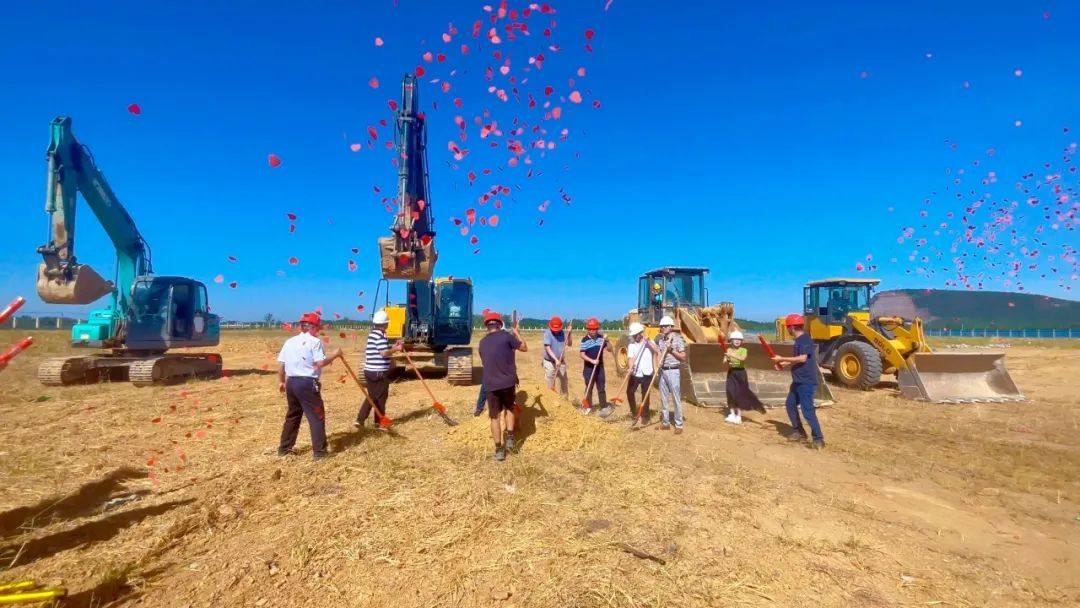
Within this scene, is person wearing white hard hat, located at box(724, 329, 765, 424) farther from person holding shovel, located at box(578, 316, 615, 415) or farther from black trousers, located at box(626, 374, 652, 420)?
person holding shovel, located at box(578, 316, 615, 415)

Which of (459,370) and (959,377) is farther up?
(459,370)

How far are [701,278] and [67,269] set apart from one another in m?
15.2

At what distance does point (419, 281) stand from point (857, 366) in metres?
11.0

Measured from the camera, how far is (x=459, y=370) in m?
12.6

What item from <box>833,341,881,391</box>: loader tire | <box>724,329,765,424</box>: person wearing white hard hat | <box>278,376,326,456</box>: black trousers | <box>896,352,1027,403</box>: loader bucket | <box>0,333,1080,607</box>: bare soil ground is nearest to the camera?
<box>0,333,1080,607</box>: bare soil ground

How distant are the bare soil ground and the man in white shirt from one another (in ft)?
1.12

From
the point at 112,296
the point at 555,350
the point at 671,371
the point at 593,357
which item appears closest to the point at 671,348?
the point at 671,371

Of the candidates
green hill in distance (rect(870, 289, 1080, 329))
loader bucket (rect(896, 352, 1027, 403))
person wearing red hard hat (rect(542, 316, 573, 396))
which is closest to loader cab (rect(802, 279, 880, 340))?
loader bucket (rect(896, 352, 1027, 403))

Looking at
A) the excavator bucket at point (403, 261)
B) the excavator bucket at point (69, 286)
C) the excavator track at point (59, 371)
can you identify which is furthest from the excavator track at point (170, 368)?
the excavator bucket at point (403, 261)

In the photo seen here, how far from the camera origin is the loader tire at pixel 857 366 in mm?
12266

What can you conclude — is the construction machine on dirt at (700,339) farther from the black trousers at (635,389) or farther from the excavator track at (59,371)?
the excavator track at (59,371)

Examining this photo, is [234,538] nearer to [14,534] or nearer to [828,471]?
[14,534]

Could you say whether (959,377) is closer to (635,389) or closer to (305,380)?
(635,389)

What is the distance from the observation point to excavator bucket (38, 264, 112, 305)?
11188mm
